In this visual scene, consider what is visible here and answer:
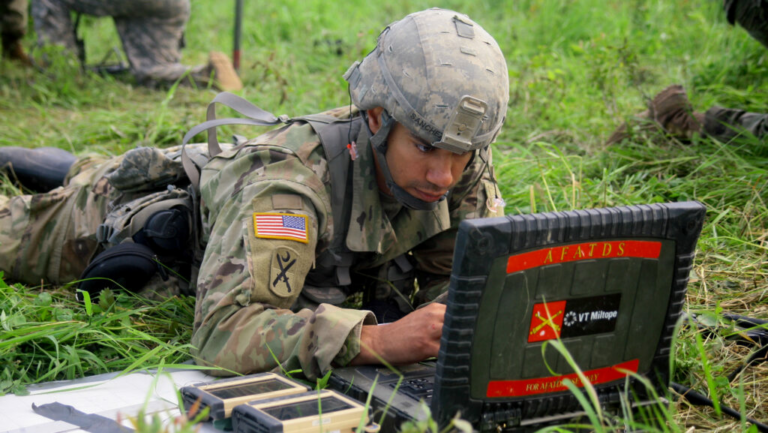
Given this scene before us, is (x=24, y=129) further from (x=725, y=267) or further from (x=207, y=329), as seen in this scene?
(x=725, y=267)

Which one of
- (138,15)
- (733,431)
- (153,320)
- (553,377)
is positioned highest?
(138,15)

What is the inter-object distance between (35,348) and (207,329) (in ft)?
2.08

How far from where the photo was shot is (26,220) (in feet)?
11.0

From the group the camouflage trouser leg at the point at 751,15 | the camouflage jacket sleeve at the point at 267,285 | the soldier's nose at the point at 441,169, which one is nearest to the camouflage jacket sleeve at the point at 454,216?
the soldier's nose at the point at 441,169

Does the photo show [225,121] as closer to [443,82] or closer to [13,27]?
[443,82]

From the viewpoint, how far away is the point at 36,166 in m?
3.96

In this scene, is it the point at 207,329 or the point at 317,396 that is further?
the point at 207,329

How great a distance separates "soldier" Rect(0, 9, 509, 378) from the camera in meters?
2.24

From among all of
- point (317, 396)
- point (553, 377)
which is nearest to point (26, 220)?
point (317, 396)

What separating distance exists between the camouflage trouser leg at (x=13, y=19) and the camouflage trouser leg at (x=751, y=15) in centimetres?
559

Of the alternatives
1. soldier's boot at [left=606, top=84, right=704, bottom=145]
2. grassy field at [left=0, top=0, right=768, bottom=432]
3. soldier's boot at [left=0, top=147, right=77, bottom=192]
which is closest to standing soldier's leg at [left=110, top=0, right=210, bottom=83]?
grassy field at [left=0, top=0, right=768, bottom=432]

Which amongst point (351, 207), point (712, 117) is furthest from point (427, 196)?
point (712, 117)

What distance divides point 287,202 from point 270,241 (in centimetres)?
15

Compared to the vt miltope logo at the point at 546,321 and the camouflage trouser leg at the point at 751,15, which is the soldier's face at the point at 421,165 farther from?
the camouflage trouser leg at the point at 751,15
